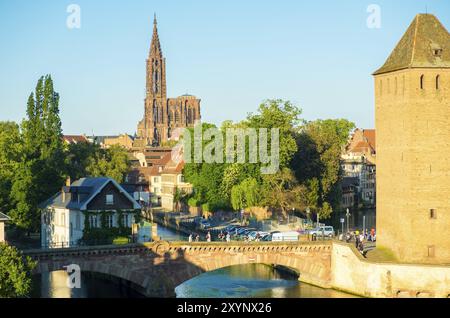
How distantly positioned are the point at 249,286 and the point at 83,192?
14.5m

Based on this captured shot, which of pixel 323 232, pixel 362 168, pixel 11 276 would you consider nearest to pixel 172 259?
pixel 11 276

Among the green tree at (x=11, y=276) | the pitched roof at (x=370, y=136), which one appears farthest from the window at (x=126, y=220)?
the pitched roof at (x=370, y=136)

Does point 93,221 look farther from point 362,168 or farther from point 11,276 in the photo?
point 362,168

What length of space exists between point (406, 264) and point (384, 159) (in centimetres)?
838

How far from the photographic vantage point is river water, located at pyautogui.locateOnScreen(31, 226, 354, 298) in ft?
202

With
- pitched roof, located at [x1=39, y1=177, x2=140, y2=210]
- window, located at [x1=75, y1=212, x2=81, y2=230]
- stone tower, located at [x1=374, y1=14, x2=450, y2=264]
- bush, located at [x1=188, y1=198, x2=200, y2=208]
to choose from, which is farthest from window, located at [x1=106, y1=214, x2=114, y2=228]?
bush, located at [x1=188, y1=198, x2=200, y2=208]

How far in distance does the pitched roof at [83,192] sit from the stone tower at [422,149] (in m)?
19.6

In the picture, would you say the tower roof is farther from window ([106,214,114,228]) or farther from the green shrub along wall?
window ([106,214,114,228])

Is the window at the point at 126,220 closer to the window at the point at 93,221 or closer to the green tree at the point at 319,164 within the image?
the window at the point at 93,221

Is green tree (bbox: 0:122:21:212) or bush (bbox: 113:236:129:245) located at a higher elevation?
green tree (bbox: 0:122:21:212)

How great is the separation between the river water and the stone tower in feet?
19.6
